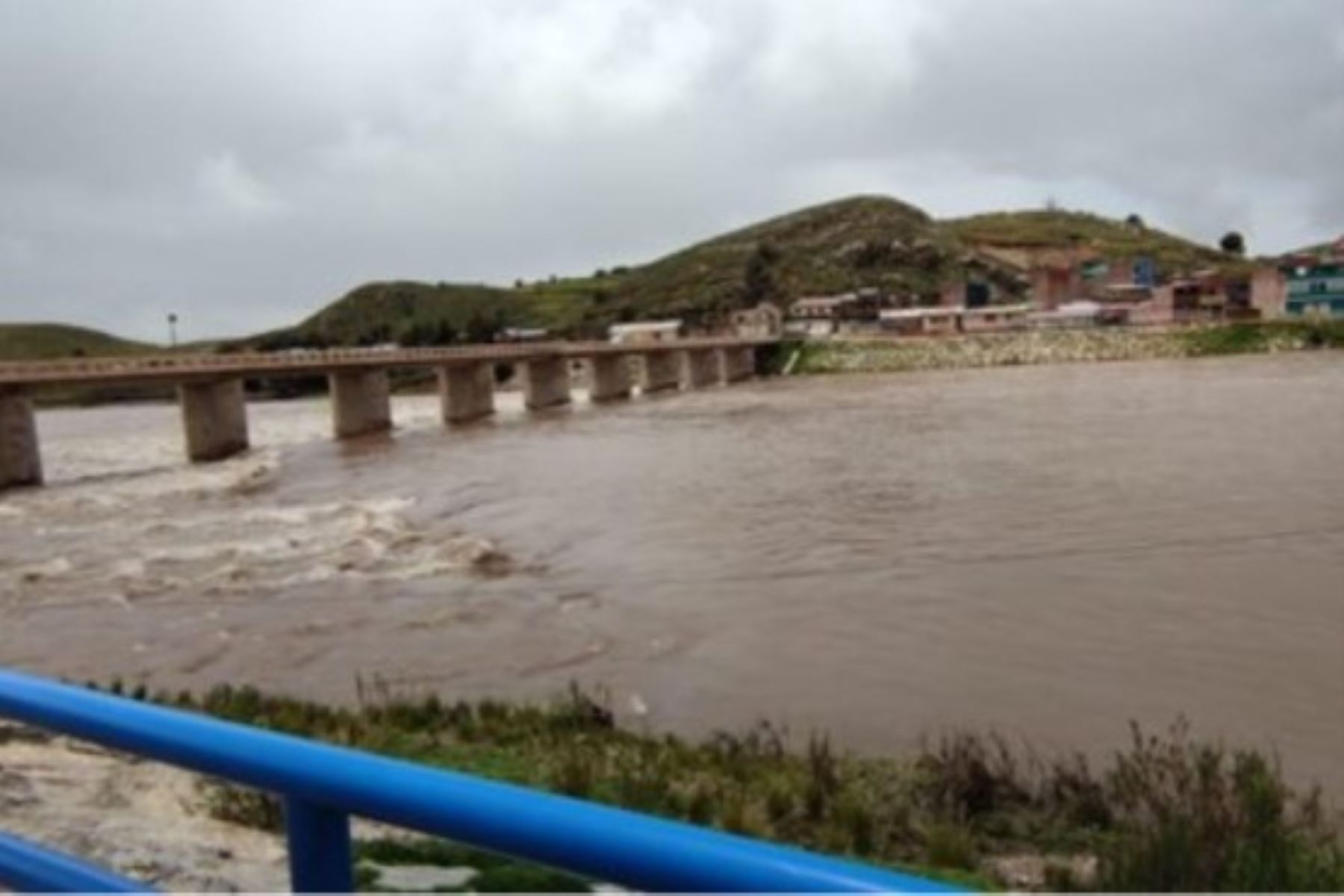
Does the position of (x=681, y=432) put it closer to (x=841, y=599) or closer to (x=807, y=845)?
(x=841, y=599)

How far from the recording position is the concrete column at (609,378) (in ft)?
386

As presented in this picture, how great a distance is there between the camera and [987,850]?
9.12 metres

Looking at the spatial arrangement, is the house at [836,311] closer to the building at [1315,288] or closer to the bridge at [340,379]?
the bridge at [340,379]

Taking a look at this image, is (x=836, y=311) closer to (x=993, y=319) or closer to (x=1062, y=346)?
(x=993, y=319)

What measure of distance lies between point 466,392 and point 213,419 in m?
26.4

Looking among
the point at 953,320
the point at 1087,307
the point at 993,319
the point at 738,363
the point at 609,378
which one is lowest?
the point at 738,363

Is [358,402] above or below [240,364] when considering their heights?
below

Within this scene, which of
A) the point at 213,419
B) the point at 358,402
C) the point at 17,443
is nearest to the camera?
the point at 17,443

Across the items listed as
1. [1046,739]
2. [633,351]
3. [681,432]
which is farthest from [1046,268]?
[1046,739]

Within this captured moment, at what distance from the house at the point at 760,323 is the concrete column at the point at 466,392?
2231 inches

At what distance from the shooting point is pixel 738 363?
143 meters

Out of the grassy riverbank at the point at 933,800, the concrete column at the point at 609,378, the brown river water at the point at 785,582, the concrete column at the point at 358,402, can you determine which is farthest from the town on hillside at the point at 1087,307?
the grassy riverbank at the point at 933,800

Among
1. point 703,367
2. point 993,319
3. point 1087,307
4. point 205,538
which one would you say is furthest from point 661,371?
point 205,538

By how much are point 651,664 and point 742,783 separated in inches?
280
